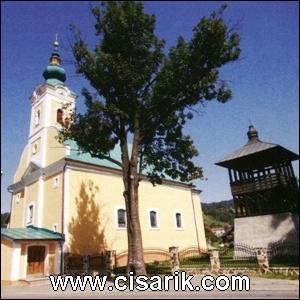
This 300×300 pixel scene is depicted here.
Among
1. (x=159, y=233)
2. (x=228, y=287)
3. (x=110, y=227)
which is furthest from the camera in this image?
(x=159, y=233)

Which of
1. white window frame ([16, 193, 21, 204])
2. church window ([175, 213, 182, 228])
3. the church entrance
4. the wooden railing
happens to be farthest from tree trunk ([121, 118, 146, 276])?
church window ([175, 213, 182, 228])

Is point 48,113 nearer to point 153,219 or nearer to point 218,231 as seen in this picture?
point 153,219

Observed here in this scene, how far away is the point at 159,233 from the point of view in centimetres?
2858

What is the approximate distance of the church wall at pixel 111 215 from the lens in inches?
906

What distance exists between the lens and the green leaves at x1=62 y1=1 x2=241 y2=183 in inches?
655

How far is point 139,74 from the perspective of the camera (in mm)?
17234

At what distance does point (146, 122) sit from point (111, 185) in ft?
32.7

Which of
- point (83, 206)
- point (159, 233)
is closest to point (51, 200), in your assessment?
Answer: point (83, 206)

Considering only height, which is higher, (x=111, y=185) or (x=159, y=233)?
(x=111, y=185)

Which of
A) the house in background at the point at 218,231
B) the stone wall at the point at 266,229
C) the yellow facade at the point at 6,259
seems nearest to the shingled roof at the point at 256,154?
the stone wall at the point at 266,229

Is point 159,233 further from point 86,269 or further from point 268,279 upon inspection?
point 268,279

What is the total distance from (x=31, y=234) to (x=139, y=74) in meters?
12.6

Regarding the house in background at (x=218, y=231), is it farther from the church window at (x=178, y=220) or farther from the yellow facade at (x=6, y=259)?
the yellow facade at (x=6, y=259)

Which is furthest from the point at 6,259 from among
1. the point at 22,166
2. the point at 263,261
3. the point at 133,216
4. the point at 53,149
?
the point at 263,261
